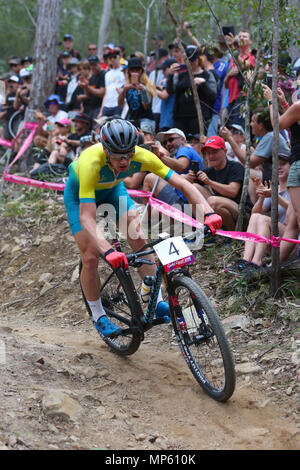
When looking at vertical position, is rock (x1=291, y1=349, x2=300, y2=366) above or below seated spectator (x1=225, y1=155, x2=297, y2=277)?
below

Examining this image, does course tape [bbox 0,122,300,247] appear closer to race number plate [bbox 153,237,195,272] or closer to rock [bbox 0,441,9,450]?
race number plate [bbox 153,237,195,272]

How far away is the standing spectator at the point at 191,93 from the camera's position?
7926 millimetres

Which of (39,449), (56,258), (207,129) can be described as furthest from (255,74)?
(39,449)

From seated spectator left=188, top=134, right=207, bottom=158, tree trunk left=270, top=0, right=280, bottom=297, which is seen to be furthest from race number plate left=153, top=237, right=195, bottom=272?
seated spectator left=188, top=134, right=207, bottom=158

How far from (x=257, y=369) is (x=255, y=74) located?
10.6ft

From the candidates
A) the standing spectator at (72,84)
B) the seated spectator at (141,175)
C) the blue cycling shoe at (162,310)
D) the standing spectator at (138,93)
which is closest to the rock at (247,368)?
the blue cycling shoe at (162,310)

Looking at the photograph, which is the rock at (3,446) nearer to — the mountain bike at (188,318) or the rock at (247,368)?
the mountain bike at (188,318)

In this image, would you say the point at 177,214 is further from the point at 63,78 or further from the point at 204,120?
the point at 63,78

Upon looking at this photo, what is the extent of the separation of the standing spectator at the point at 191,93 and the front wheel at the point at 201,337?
4354 mm

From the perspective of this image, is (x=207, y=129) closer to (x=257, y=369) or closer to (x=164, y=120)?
(x=164, y=120)

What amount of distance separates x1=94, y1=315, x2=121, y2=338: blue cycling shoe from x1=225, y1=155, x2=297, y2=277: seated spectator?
1.53m

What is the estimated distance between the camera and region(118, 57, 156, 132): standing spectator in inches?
330

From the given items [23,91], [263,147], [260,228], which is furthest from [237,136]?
[23,91]

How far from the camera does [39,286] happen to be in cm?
727
